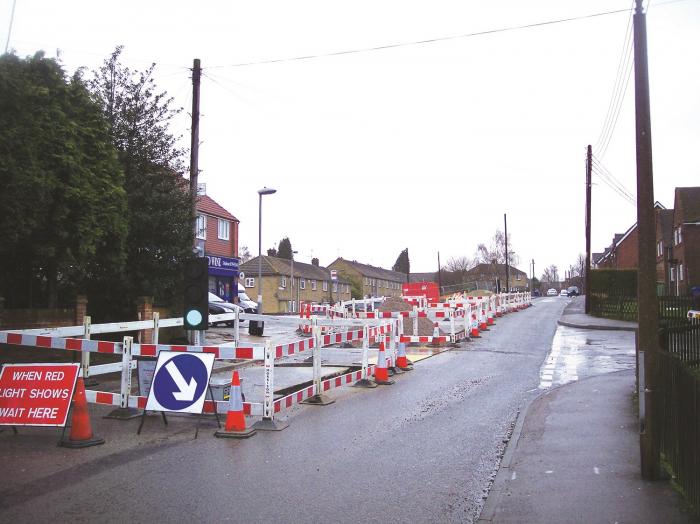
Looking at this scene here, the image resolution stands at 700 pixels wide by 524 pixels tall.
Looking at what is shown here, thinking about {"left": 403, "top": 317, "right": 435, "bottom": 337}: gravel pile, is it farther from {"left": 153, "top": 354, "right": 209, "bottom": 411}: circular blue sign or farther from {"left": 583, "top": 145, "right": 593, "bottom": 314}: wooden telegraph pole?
{"left": 153, "top": 354, "right": 209, "bottom": 411}: circular blue sign

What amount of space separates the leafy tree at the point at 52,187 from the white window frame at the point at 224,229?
2691cm

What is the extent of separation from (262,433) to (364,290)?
305 feet

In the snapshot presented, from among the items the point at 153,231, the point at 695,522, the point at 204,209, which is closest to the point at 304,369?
the point at 153,231

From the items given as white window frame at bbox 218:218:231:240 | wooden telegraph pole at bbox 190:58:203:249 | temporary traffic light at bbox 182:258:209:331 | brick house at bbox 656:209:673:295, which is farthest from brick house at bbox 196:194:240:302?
brick house at bbox 656:209:673:295

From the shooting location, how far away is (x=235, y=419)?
8.23 meters

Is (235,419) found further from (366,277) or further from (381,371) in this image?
(366,277)

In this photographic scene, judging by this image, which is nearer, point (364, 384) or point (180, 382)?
point (180, 382)

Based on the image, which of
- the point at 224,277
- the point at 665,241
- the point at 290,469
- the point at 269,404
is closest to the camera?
the point at 290,469

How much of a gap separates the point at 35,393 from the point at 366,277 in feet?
316

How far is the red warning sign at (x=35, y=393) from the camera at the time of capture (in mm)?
8016

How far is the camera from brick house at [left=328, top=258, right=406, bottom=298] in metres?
97.8

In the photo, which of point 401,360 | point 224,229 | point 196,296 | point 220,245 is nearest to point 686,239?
point 224,229

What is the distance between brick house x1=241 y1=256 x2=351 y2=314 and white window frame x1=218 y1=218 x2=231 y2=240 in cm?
1877

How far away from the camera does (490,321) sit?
28.2 m
